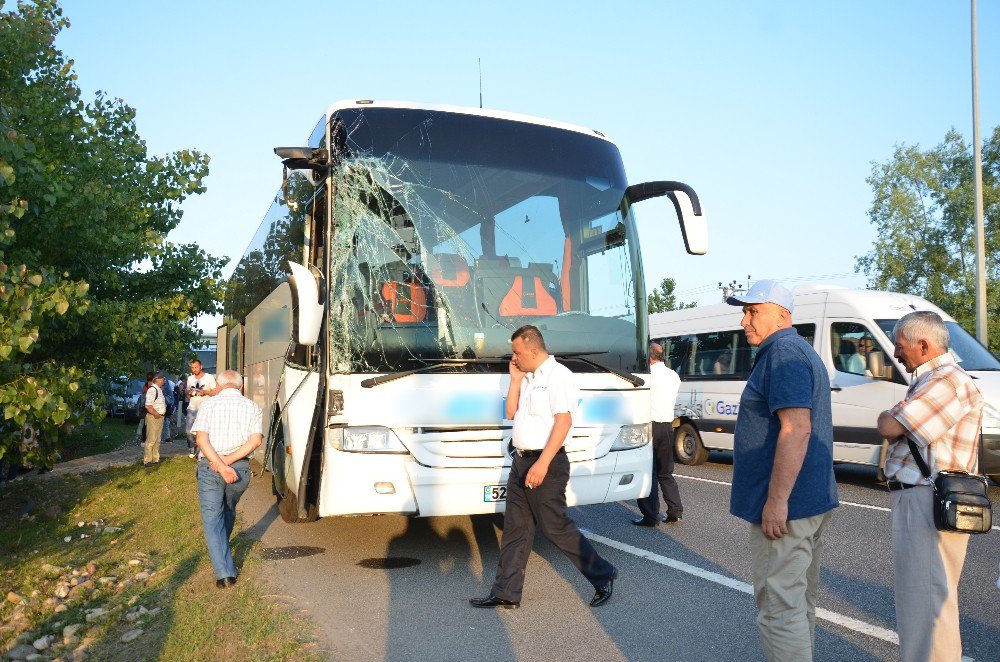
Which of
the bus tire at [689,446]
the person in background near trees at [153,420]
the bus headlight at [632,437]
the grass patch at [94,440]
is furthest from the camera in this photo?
the grass patch at [94,440]

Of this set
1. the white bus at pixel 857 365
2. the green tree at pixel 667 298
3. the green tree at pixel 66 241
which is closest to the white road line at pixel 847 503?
the white bus at pixel 857 365

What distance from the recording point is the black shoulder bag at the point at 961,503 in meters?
3.76

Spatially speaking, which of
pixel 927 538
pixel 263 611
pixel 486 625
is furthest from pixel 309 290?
pixel 927 538

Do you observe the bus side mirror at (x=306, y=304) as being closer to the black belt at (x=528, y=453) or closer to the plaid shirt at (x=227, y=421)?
the plaid shirt at (x=227, y=421)

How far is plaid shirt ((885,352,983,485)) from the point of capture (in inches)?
154

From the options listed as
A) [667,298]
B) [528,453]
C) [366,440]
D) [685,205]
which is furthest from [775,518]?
[667,298]

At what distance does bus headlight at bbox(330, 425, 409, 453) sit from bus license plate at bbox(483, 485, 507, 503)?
2.26 feet

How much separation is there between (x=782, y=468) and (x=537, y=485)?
84.1 inches

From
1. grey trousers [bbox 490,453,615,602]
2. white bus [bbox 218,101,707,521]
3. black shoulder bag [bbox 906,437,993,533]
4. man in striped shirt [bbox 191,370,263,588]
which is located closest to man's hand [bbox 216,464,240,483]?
man in striped shirt [bbox 191,370,263,588]

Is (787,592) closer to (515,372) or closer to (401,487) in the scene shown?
(515,372)

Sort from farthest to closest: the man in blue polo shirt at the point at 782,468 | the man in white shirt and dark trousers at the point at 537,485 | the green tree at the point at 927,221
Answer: the green tree at the point at 927,221
the man in white shirt and dark trousers at the point at 537,485
the man in blue polo shirt at the point at 782,468

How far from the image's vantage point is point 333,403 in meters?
6.42

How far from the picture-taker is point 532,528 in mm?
5738

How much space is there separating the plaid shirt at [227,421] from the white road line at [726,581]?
3.30 m
